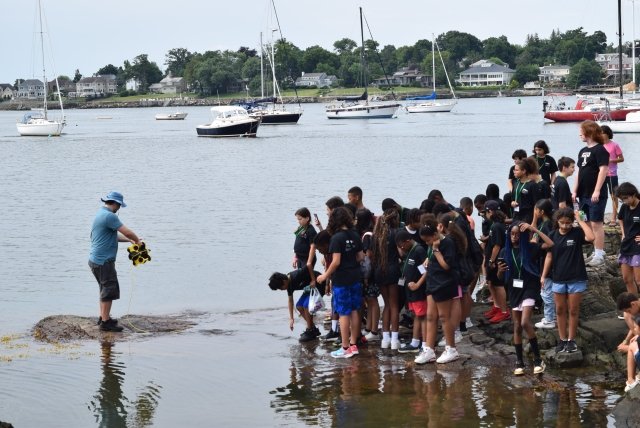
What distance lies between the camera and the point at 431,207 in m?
13.6

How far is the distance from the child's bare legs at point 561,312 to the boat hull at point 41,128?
3715 inches

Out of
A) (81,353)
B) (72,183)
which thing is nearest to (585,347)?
(81,353)

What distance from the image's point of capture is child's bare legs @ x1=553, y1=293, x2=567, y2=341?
11625 mm

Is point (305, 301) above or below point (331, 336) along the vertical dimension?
above

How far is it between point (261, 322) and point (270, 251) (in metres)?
9.60

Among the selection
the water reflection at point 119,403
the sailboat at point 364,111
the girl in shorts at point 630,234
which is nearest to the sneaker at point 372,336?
the water reflection at point 119,403

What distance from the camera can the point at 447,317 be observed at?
11977mm

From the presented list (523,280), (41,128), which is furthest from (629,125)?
(523,280)

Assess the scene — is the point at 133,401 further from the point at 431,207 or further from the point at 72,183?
the point at 72,183

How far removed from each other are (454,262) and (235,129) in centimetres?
7925

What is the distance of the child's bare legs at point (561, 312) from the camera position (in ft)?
38.1

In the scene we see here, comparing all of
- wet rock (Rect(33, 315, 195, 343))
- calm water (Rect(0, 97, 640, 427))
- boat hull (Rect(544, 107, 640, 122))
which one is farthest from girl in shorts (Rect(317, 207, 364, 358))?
boat hull (Rect(544, 107, 640, 122))

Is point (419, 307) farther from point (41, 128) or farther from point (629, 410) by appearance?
point (41, 128)

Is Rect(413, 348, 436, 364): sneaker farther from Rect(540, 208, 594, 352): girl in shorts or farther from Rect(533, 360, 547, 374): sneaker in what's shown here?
Rect(540, 208, 594, 352): girl in shorts
